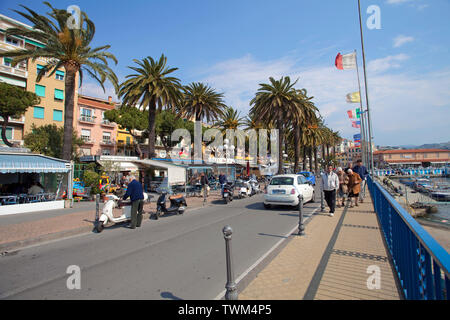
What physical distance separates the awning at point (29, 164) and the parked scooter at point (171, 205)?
6.76m

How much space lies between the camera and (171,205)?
11.3 m

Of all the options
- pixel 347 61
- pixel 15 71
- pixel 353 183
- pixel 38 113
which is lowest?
pixel 353 183

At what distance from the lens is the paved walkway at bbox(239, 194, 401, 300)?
368 centimetres

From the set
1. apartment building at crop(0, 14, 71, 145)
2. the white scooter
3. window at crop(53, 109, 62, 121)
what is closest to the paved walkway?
the white scooter

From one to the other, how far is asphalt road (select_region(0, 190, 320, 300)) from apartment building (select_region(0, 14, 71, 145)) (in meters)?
30.0

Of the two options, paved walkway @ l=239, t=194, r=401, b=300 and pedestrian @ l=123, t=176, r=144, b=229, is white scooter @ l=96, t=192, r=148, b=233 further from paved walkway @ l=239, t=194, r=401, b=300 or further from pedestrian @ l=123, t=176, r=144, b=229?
paved walkway @ l=239, t=194, r=401, b=300

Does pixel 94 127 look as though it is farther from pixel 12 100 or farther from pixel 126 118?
pixel 12 100

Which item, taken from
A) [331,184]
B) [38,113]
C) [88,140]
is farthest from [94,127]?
[331,184]

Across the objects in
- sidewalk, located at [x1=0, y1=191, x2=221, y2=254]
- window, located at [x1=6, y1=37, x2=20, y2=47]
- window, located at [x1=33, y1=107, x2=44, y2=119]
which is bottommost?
sidewalk, located at [x1=0, y1=191, x2=221, y2=254]

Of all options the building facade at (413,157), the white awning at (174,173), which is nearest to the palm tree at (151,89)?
the white awning at (174,173)

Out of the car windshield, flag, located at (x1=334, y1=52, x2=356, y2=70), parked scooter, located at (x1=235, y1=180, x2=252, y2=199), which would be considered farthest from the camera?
parked scooter, located at (x1=235, y1=180, x2=252, y2=199)

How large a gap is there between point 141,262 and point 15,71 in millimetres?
35426

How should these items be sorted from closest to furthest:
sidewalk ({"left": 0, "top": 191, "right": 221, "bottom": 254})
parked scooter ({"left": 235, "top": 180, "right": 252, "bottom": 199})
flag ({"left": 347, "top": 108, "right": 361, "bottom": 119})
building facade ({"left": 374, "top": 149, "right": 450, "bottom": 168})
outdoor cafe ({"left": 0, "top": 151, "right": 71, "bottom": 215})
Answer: sidewalk ({"left": 0, "top": 191, "right": 221, "bottom": 254}) → outdoor cafe ({"left": 0, "top": 151, "right": 71, "bottom": 215}) → parked scooter ({"left": 235, "top": 180, "right": 252, "bottom": 199}) → flag ({"left": 347, "top": 108, "right": 361, "bottom": 119}) → building facade ({"left": 374, "top": 149, "right": 450, "bottom": 168})
